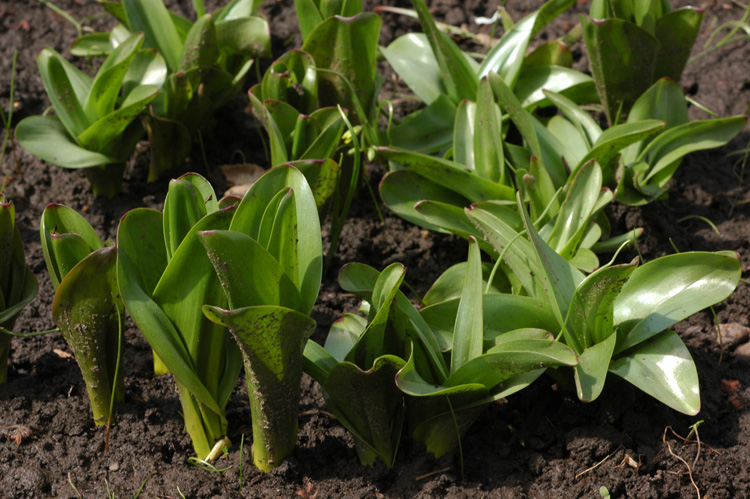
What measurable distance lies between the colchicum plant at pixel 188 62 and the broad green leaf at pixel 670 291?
58.2 inches

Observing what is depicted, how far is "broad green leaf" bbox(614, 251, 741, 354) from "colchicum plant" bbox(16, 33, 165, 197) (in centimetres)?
145

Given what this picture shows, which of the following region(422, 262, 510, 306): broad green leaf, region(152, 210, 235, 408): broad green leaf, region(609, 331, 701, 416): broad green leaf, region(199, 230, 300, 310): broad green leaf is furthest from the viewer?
region(422, 262, 510, 306): broad green leaf

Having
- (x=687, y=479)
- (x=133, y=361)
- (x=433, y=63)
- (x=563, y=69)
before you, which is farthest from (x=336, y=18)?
(x=687, y=479)

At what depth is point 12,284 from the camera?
1.80 metres

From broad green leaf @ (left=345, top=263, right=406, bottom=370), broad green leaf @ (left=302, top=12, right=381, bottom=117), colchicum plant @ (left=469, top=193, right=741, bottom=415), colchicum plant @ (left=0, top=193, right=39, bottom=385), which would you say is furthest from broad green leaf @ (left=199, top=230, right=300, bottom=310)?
broad green leaf @ (left=302, top=12, right=381, bottom=117)

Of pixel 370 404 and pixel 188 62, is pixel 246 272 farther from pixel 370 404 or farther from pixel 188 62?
pixel 188 62

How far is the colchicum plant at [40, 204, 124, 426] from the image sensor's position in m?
1.54

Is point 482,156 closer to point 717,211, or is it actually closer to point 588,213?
point 588,213

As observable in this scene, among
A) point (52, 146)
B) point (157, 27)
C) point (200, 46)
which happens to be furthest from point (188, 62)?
point (52, 146)

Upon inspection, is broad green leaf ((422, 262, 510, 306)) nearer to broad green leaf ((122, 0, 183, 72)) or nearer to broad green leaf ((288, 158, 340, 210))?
broad green leaf ((288, 158, 340, 210))

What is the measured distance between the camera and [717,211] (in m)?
2.53

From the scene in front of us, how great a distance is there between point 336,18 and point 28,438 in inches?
56.2

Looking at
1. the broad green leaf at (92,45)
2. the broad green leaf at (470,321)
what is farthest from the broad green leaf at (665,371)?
the broad green leaf at (92,45)

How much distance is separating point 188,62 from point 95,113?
35 centimetres
